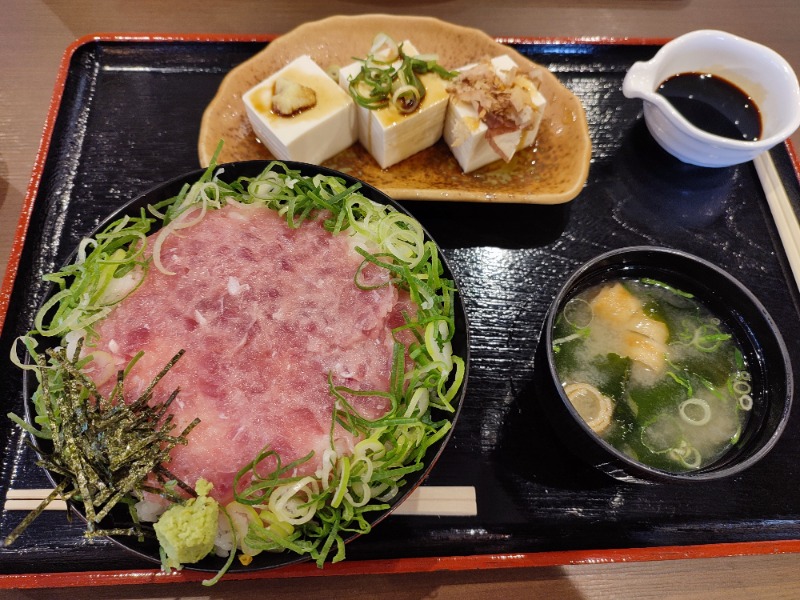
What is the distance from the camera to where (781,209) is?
95.3 inches

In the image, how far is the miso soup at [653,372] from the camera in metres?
1.72

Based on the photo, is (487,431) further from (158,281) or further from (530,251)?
(158,281)

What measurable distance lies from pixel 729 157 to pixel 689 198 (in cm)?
24

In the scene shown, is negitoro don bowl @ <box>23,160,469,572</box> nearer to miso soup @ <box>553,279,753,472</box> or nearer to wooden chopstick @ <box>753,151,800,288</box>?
miso soup @ <box>553,279,753,472</box>

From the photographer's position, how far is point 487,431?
1.96 meters

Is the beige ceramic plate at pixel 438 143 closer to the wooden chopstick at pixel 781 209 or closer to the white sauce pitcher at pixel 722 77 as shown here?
the white sauce pitcher at pixel 722 77

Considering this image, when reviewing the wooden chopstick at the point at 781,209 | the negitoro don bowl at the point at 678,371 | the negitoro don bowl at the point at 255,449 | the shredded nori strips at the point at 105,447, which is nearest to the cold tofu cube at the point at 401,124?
the negitoro don bowl at the point at 255,449

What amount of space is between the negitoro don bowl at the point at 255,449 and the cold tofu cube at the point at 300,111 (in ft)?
1.31

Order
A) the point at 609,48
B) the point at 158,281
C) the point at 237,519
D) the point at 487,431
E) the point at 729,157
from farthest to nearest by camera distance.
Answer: the point at 609,48, the point at 729,157, the point at 487,431, the point at 158,281, the point at 237,519

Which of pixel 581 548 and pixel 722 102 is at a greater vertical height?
pixel 722 102

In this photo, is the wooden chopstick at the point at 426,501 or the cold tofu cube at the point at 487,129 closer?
the wooden chopstick at the point at 426,501

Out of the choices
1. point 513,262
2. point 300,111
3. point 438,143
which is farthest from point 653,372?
point 300,111

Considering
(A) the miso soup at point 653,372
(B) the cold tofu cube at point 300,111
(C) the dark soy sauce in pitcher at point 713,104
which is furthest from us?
(C) the dark soy sauce in pitcher at point 713,104

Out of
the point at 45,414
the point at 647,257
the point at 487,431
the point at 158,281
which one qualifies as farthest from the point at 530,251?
the point at 45,414
